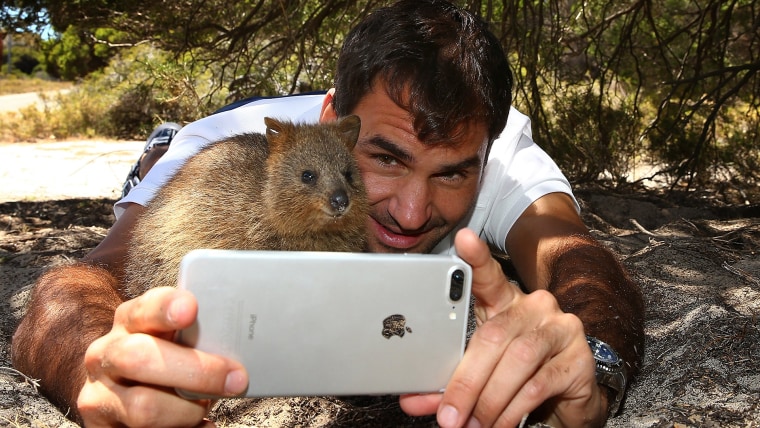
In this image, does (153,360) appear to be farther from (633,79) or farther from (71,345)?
→ (633,79)

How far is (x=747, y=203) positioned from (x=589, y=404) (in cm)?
556

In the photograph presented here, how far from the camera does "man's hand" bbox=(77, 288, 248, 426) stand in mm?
1564

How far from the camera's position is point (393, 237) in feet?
10.8

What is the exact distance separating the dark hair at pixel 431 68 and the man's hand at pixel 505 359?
129 centimetres

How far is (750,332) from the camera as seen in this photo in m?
2.87

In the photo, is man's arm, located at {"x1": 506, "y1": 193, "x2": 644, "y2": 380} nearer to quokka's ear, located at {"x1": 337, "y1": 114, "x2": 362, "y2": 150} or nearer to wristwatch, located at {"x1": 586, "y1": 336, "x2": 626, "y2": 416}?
wristwatch, located at {"x1": 586, "y1": 336, "x2": 626, "y2": 416}

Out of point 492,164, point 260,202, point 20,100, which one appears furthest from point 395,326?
A: point 20,100

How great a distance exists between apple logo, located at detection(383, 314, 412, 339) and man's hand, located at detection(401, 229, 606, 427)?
19 cm

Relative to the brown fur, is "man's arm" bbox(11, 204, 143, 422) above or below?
below

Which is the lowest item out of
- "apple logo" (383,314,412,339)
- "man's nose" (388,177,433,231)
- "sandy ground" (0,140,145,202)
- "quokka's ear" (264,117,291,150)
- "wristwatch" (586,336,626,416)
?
"sandy ground" (0,140,145,202)

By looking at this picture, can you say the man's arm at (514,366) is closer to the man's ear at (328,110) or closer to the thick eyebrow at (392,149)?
the thick eyebrow at (392,149)

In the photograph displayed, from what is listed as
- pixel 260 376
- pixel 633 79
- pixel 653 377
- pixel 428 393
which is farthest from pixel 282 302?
pixel 633 79

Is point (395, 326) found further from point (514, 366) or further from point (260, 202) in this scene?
point (260, 202)

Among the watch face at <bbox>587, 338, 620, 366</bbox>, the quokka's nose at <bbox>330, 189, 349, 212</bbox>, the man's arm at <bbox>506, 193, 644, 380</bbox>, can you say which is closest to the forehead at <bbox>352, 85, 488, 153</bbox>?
the quokka's nose at <bbox>330, 189, 349, 212</bbox>
